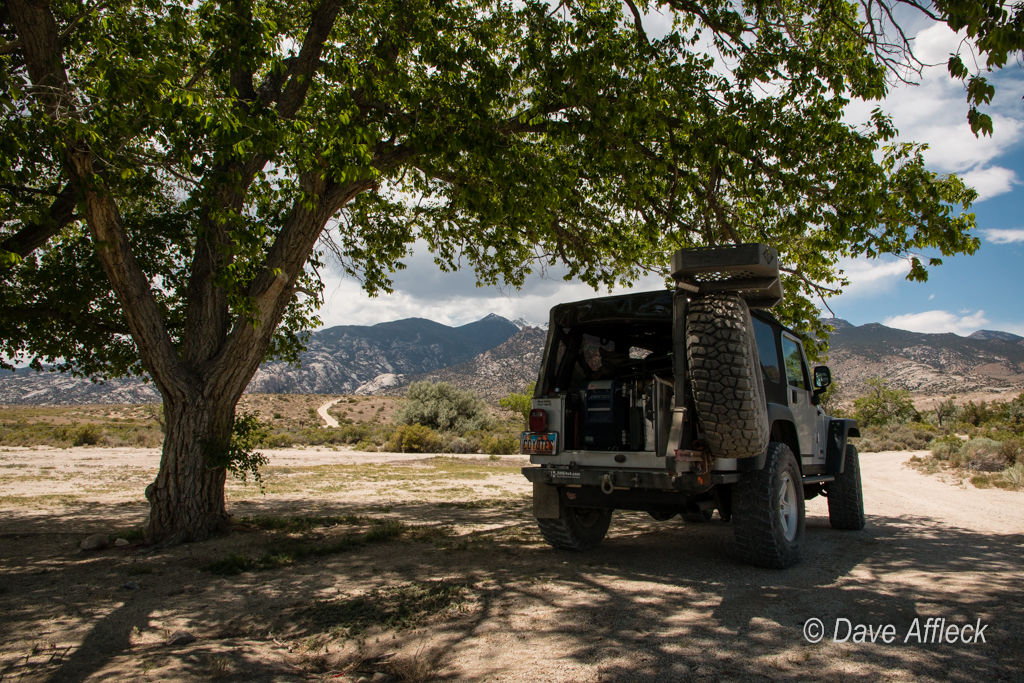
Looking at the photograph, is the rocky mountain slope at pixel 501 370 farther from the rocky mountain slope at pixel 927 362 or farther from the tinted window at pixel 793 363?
the tinted window at pixel 793 363

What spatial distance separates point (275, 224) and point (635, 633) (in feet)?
27.9

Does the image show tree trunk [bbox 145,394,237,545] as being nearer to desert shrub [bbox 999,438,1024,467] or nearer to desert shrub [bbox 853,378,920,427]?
desert shrub [bbox 999,438,1024,467]

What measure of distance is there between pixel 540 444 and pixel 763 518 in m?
2.08

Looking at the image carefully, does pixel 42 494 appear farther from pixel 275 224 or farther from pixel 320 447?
pixel 320 447

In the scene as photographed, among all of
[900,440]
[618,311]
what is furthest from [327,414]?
[618,311]

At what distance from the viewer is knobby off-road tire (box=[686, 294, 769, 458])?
4.77 metres

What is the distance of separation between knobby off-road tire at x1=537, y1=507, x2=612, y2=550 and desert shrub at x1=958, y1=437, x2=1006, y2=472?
1235 cm

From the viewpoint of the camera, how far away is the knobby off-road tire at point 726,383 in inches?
188

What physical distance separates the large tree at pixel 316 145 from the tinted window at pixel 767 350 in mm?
2297

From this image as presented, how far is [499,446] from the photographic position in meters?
27.1

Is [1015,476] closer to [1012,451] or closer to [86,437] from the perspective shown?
[1012,451]

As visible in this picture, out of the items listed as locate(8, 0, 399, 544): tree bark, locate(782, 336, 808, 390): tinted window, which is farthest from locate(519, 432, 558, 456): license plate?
locate(8, 0, 399, 544): tree bark

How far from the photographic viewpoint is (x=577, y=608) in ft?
14.2

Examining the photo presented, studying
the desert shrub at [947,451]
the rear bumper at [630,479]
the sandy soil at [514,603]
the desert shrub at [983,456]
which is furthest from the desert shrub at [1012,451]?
the rear bumper at [630,479]
